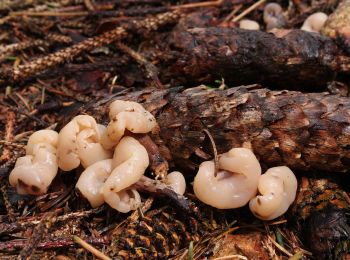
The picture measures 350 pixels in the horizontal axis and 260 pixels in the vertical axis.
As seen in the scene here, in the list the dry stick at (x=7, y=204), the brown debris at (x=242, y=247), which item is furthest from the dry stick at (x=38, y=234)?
the brown debris at (x=242, y=247)

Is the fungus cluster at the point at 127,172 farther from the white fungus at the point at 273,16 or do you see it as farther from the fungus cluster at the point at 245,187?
the white fungus at the point at 273,16

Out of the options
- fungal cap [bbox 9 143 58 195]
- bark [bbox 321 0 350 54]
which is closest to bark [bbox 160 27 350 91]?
bark [bbox 321 0 350 54]

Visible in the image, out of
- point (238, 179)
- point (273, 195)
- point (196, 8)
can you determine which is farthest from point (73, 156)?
point (196, 8)

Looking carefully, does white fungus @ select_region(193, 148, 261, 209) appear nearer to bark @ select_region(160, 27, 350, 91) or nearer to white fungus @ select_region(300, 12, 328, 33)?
bark @ select_region(160, 27, 350, 91)

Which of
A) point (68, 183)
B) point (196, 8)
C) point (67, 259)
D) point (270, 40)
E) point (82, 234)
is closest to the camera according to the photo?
point (67, 259)

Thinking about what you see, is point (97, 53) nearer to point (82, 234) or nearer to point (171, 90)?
point (171, 90)
